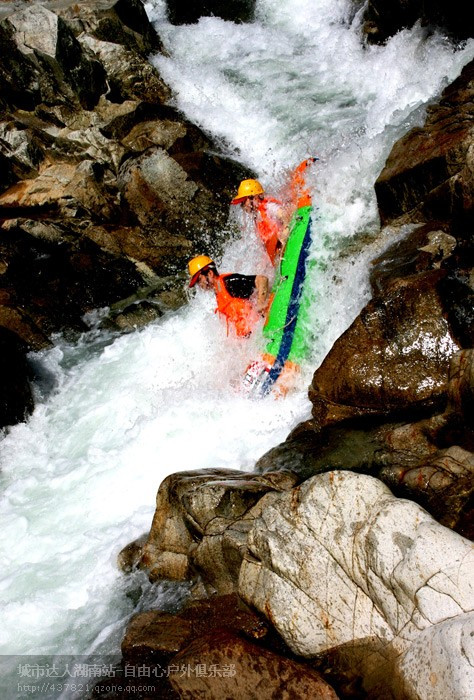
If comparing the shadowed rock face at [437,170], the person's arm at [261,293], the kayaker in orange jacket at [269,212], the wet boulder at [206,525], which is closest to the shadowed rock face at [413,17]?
the shadowed rock face at [437,170]

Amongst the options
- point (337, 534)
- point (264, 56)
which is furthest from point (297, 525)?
point (264, 56)

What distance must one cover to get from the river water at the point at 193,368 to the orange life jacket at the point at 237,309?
282 millimetres

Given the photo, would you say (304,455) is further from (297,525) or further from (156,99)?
(156,99)

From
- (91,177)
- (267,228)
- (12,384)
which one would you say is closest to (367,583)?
(267,228)

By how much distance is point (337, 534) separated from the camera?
3352 mm

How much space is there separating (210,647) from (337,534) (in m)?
1.11

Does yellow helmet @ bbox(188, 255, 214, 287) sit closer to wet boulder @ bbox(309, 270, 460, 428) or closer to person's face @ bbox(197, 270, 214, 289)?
person's face @ bbox(197, 270, 214, 289)

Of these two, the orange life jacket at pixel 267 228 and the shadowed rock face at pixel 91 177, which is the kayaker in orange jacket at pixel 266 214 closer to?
the orange life jacket at pixel 267 228

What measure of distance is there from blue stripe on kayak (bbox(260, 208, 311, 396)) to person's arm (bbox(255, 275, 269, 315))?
1.20ft

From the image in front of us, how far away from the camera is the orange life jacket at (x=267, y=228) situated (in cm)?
775

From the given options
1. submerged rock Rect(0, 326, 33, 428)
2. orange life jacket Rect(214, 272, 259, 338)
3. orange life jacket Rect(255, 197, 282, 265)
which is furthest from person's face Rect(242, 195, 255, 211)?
submerged rock Rect(0, 326, 33, 428)

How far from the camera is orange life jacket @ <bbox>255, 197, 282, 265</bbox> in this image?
775cm

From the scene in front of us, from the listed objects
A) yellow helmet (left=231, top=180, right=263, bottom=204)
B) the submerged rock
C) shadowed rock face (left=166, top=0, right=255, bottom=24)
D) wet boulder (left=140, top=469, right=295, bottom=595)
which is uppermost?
shadowed rock face (left=166, top=0, right=255, bottom=24)

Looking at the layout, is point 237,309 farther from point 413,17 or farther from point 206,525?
point 413,17
